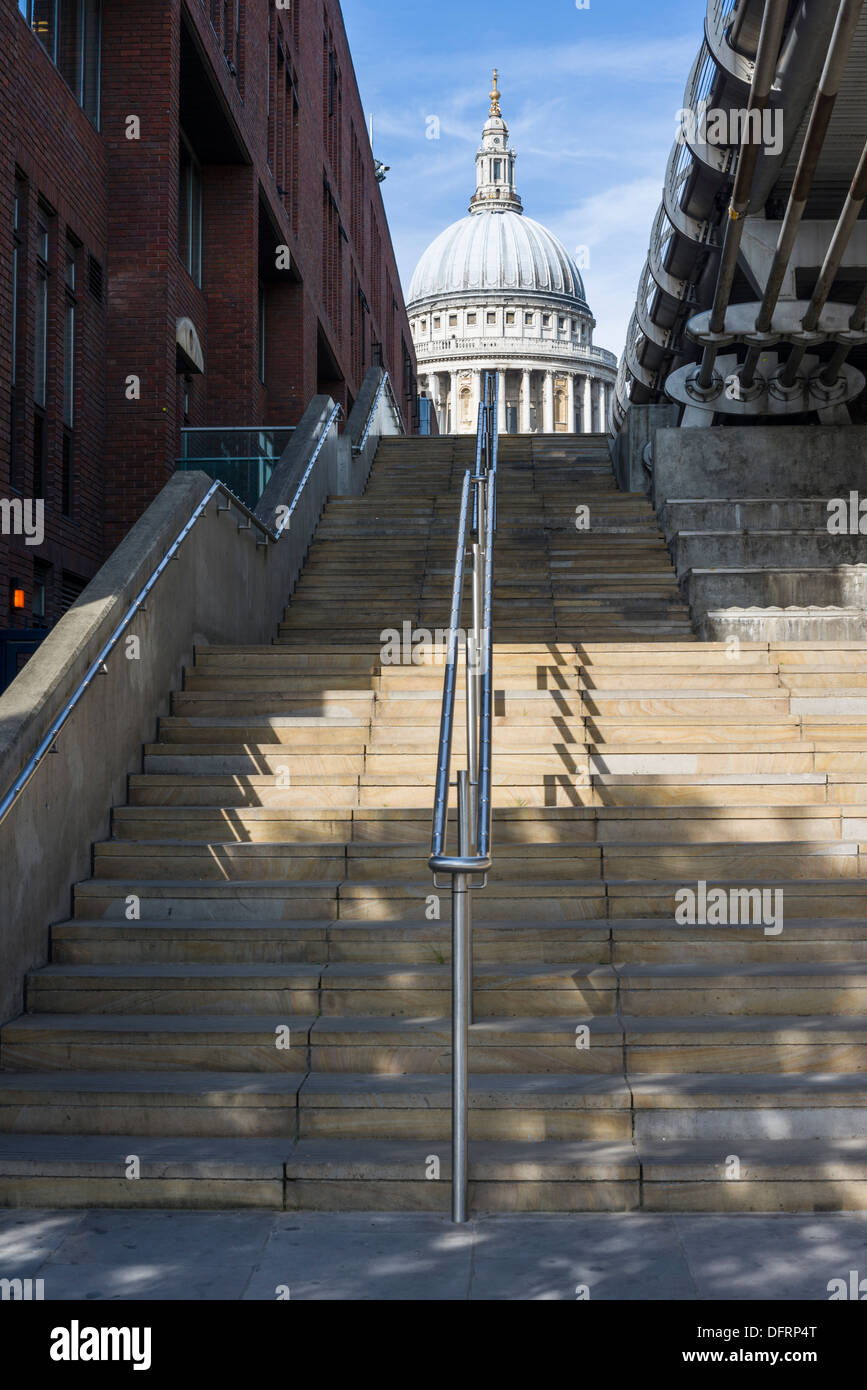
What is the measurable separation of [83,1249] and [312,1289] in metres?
0.85

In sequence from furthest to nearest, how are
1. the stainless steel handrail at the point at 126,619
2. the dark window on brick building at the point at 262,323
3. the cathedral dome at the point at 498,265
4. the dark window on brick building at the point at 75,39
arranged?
the cathedral dome at the point at 498,265 → the dark window on brick building at the point at 262,323 → the dark window on brick building at the point at 75,39 → the stainless steel handrail at the point at 126,619

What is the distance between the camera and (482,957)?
6492 mm

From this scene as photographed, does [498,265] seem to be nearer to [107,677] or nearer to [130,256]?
[130,256]

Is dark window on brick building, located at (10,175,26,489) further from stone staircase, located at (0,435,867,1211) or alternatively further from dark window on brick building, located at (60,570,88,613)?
stone staircase, located at (0,435,867,1211)

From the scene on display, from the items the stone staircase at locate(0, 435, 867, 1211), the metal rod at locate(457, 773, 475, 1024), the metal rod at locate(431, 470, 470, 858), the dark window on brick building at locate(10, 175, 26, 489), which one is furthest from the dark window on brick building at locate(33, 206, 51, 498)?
the metal rod at locate(457, 773, 475, 1024)

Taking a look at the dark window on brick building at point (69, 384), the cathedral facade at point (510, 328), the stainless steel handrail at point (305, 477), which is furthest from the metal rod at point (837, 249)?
the cathedral facade at point (510, 328)

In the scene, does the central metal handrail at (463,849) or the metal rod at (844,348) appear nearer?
the central metal handrail at (463,849)

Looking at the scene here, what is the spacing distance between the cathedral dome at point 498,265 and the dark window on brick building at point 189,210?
103 meters

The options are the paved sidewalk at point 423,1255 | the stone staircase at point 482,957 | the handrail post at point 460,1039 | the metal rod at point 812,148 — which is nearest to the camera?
the paved sidewalk at point 423,1255

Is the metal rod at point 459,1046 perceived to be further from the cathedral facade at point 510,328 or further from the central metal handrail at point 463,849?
the cathedral facade at point 510,328

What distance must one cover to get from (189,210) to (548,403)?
97644 mm

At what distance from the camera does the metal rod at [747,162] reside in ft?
35.7

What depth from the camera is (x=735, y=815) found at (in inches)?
290

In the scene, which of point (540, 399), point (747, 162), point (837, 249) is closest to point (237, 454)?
point (747, 162)
